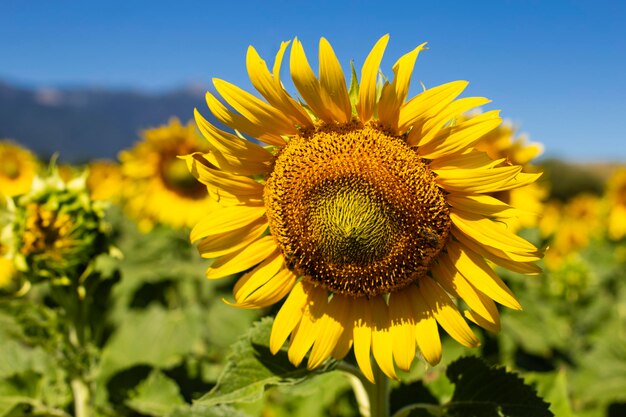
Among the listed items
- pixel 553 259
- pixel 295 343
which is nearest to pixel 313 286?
pixel 295 343

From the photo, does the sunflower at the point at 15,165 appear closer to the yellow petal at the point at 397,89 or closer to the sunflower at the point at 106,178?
the sunflower at the point at 106,178

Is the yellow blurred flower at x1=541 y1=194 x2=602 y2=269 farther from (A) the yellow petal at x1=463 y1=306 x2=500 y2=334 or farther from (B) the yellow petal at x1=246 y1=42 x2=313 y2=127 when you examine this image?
(B) the yellow petal at x1=246 y1=42 x2=313 y2=127

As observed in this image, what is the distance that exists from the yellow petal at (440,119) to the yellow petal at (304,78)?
1.01ft

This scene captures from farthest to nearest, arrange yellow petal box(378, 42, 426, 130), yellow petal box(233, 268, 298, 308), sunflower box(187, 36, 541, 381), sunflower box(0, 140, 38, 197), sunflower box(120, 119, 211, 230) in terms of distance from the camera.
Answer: sunflower box(0, 140, 38, 197) → sunflower box(120, 119, 211, 230) → yellow petal box(233, 268, 298, 308) → sunflower box(187, 36, 541, 381) → yellow petal box(378, 42, 426, 130)

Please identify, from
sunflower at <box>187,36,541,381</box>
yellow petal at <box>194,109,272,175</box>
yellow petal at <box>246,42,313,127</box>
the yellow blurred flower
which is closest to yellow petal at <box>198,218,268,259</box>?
sunflower at <box>187,36,541,381</box>

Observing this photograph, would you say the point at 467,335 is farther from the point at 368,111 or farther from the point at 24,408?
the point at 24,408

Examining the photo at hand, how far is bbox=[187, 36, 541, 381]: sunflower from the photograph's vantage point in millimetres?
1809

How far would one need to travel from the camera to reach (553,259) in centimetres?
855

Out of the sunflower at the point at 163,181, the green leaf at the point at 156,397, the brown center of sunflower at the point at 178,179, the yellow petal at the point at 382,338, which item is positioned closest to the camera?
the yellow petal at the point at 382,338

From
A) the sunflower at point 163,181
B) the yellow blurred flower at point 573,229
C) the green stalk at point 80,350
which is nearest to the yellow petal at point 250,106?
the green stalk at point 80,350

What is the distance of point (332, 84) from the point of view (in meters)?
1.78

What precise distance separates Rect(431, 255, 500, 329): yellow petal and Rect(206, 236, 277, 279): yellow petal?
58 centimetres

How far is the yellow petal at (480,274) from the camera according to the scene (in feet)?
5.94

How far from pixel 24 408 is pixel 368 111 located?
2.33 meters
